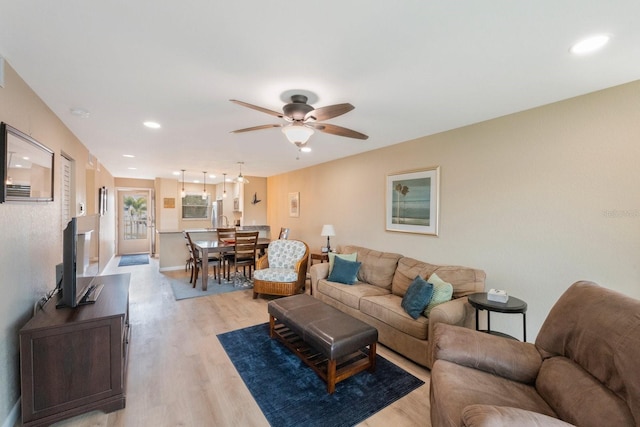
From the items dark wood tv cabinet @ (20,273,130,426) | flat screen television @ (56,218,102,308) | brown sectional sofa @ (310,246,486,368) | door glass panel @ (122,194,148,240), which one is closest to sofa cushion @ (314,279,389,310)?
brown sectional sofa @ (310,246,486,368)

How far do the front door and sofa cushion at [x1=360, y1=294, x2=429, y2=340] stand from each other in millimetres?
8179

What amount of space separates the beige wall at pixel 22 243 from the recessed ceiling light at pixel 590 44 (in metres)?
3.52

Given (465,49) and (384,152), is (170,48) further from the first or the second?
(384,152)

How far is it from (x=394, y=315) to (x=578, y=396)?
1.60 m

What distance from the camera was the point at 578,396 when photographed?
4.11 ft

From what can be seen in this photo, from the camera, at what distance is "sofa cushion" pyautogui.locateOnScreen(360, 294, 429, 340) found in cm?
253

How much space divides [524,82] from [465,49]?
2.54 feet

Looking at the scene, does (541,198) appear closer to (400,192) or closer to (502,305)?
(502,305)

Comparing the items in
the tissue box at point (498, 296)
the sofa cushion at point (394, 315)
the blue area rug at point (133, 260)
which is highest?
the tissue box at point (498, 296)

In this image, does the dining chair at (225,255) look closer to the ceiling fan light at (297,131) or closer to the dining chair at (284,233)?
the dining chair at (284,233)

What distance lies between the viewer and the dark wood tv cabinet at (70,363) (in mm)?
1744

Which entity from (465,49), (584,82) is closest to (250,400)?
(465,49)

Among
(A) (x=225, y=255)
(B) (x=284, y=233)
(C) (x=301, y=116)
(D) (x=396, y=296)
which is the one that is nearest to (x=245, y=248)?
(A) (x=225, y=255)

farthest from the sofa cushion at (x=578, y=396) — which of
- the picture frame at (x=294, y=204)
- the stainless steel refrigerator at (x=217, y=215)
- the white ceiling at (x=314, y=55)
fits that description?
the stainless steel refrigerator at (x=217, y=215)
